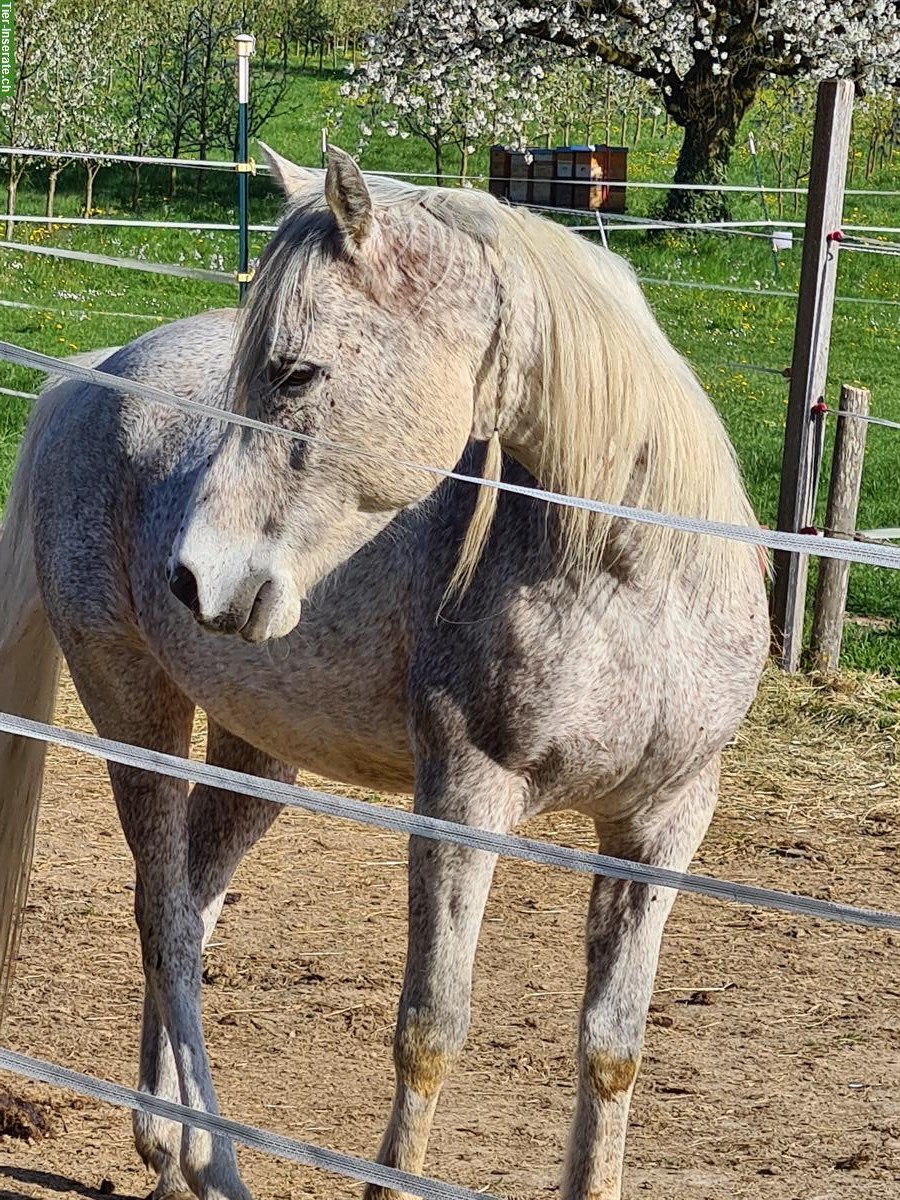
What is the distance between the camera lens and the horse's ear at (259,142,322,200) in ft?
7.29

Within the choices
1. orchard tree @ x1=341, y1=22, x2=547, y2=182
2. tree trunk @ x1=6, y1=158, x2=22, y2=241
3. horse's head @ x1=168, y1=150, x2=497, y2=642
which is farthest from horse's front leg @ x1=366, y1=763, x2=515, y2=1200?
orchard tree @ x1=341, y1=22, x2=547, y2=182

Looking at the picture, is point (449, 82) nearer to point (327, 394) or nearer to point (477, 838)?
point (327, 394)

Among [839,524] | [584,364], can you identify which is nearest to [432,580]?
[584,364]

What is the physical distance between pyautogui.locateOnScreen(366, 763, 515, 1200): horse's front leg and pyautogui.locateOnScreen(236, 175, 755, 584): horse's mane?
340mm

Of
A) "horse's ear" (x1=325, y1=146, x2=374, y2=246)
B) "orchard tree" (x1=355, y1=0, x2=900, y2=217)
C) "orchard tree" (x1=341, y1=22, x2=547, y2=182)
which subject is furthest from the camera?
"orchard tree" (x1=341, y1=22, x2=547, y2=182)

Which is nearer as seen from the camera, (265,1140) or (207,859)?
(265,1140)

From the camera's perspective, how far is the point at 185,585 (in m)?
1.98

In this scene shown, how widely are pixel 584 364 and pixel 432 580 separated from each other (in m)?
0.46

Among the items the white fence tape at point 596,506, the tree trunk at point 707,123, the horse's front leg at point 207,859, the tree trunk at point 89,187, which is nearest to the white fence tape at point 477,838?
the white fence tape at point 596,506

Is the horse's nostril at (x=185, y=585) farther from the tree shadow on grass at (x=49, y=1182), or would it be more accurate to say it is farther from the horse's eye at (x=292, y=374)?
the tree shadow on grass at (x=49, y=1182)

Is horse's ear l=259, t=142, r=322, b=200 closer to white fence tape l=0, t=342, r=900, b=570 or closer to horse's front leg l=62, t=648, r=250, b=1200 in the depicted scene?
white fence tape l=0, t=342, r=900, b=570

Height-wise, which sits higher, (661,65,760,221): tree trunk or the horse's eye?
(661,65,760,221): tree trunk

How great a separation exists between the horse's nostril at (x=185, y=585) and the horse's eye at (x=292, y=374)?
0.28m

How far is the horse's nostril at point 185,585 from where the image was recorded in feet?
6.49
